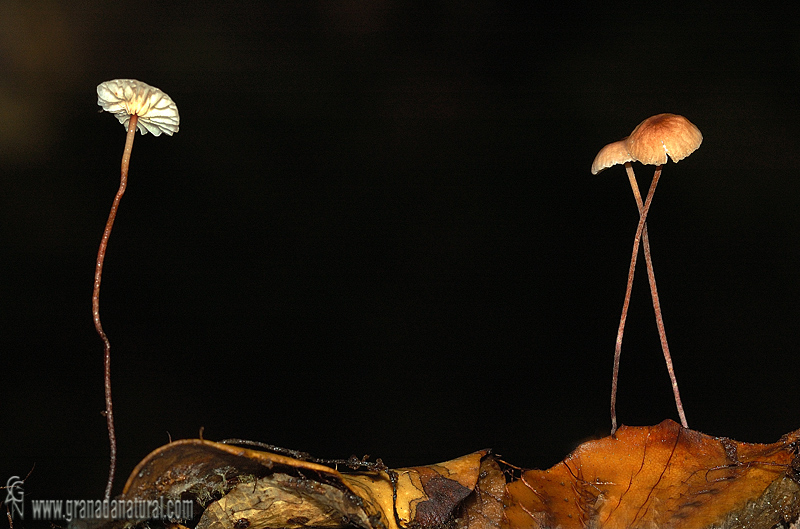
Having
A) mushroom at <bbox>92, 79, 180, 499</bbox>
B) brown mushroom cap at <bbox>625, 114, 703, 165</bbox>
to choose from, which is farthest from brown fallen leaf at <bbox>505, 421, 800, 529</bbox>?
mushroom at <bbox>92, 79, 180, 499</bbox>

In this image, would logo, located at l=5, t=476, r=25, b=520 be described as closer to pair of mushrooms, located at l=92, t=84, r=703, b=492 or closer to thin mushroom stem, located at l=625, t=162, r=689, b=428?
pair of mushrooms, located at l=92, t=84, r=703, b=492

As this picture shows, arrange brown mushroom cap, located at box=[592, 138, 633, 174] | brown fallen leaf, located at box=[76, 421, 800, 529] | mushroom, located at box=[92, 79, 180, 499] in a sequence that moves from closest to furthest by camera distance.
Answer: brown fallen leaf, located at box=[76, 421, 800, 529]
mushroom, located at box=[92, 79, 180, 499]
brown mushroom cap, located at box=[592, 138, 633, 174]

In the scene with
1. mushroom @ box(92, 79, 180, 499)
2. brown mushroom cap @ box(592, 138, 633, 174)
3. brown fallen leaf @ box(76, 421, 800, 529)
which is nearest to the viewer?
brown fallen leaf @ box(76, 421, 800, 529)

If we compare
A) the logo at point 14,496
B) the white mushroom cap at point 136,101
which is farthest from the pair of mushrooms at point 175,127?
the logo at point 14,496

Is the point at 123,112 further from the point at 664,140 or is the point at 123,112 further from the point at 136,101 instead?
the point at 664,140

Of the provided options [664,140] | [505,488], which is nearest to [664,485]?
[505,488]

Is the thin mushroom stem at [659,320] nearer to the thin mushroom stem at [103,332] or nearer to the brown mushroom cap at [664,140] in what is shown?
the brown mushroom cap at [664,140]
